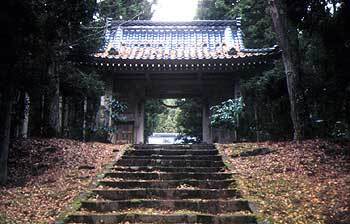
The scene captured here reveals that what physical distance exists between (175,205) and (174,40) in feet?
39.8

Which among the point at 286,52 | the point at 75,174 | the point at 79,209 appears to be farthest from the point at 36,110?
the point at 286,52

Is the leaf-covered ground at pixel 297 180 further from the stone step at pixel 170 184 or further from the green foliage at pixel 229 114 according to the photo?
the green foliage at pixel 229 114

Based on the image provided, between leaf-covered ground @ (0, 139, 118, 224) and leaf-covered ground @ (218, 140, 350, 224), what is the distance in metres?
3.26

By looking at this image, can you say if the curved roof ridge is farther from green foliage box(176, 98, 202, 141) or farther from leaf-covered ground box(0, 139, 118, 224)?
A: leaf-covered ground box(0, 139, 118, 224)

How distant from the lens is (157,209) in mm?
7055

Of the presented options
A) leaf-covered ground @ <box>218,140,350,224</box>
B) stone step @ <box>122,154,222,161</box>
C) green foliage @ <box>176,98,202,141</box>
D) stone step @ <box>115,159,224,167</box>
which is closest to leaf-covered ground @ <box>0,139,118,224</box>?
stone step @ <box>115,159,224,167</box>

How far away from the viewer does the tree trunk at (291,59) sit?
10.9 metres

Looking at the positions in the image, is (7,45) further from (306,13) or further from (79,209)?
(306,13)

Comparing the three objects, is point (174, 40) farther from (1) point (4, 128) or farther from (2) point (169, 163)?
(1) point (4, 128)

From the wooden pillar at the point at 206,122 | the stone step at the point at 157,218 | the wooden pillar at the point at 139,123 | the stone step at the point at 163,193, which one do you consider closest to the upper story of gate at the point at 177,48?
the wooden pillar at the point at 139,123

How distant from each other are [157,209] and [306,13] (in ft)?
19.8

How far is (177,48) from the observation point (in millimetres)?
17562

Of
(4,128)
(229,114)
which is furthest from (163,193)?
(229,114)

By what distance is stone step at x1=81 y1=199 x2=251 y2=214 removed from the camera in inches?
274
